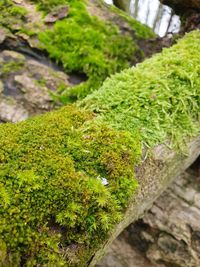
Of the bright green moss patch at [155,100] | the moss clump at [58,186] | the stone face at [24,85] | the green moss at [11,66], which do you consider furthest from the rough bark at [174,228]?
the green moss at [11,66]

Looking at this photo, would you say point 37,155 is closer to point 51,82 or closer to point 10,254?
point 10,254

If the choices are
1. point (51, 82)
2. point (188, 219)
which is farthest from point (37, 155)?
point (188, 219)

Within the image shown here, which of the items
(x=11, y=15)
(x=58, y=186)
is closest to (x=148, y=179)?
(x=58, y=186)

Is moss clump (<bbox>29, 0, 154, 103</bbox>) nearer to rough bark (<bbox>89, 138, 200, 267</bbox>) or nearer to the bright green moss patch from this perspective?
the bright green moss patch

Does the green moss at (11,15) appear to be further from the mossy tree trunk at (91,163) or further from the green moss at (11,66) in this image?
the mossy tree trunk at (91,163)

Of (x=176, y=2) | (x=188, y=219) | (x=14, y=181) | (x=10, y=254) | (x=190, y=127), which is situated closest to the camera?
(x=10, y=254)

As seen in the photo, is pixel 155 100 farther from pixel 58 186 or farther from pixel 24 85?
pixel 24 85
